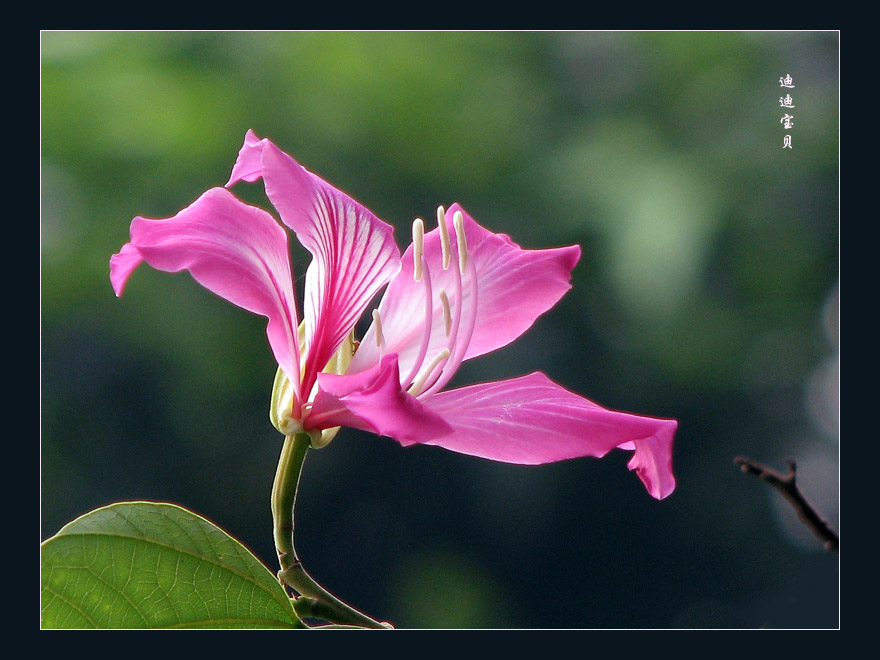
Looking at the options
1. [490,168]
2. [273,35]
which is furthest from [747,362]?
[273,35]

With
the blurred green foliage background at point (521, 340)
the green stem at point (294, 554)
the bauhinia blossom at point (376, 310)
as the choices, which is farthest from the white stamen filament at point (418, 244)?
the blurred green foliage background at point (521, 340)

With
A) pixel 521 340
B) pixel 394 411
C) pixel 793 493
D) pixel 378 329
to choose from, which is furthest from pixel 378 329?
pixel 521 340

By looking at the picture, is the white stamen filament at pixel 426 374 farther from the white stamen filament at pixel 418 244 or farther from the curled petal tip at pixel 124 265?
the curled petal tip at pixel 124 265

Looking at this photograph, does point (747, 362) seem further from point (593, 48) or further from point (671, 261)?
point (593, 48)

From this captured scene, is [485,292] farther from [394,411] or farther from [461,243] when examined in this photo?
[394,411]

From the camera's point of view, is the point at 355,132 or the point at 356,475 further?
the point at 356,475

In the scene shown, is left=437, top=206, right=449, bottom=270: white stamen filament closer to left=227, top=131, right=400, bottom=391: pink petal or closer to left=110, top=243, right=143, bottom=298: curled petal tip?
left=227, top=131, right=400, bottom=391: pink petal
